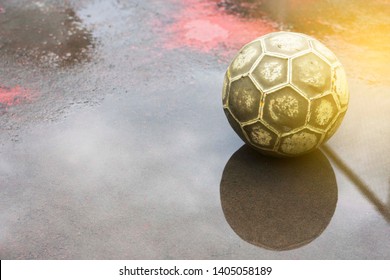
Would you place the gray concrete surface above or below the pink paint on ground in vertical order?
below

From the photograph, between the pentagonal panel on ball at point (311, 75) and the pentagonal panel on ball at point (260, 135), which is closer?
the pentagonal panel on ball at point (311, 75)

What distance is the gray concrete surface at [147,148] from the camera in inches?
132

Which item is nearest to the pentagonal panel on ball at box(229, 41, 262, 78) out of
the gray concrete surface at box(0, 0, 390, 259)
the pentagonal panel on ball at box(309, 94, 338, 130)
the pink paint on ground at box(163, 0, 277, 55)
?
the pentagonal panel on ball at box(309, 94, 338, 130)

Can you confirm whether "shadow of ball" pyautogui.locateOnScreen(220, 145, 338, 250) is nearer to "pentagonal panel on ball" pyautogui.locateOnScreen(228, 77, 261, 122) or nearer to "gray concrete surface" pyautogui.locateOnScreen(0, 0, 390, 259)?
"gray concrete surface" pyautogui.locateOnScreen(0, 0, 390, 259)

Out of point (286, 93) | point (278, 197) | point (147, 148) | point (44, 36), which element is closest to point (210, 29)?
point (44, 36)

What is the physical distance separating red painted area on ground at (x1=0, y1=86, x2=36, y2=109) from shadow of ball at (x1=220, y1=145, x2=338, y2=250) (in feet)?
7.09

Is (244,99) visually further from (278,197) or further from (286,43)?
(278,197)

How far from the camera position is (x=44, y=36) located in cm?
571

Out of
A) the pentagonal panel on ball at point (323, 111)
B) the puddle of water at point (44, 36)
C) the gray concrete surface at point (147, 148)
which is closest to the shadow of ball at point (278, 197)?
the gray concrete surface at point (147, 148)

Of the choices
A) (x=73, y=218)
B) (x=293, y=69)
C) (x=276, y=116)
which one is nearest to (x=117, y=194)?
(x=73, y=218)

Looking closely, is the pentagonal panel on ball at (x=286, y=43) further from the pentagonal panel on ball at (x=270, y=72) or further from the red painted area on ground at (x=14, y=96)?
the red painted area on ground at (x=14, y=96)

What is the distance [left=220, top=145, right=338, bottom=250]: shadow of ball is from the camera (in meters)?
3.39

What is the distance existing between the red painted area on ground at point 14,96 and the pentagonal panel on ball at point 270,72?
2.40 m

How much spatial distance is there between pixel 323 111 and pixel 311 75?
277 mm
